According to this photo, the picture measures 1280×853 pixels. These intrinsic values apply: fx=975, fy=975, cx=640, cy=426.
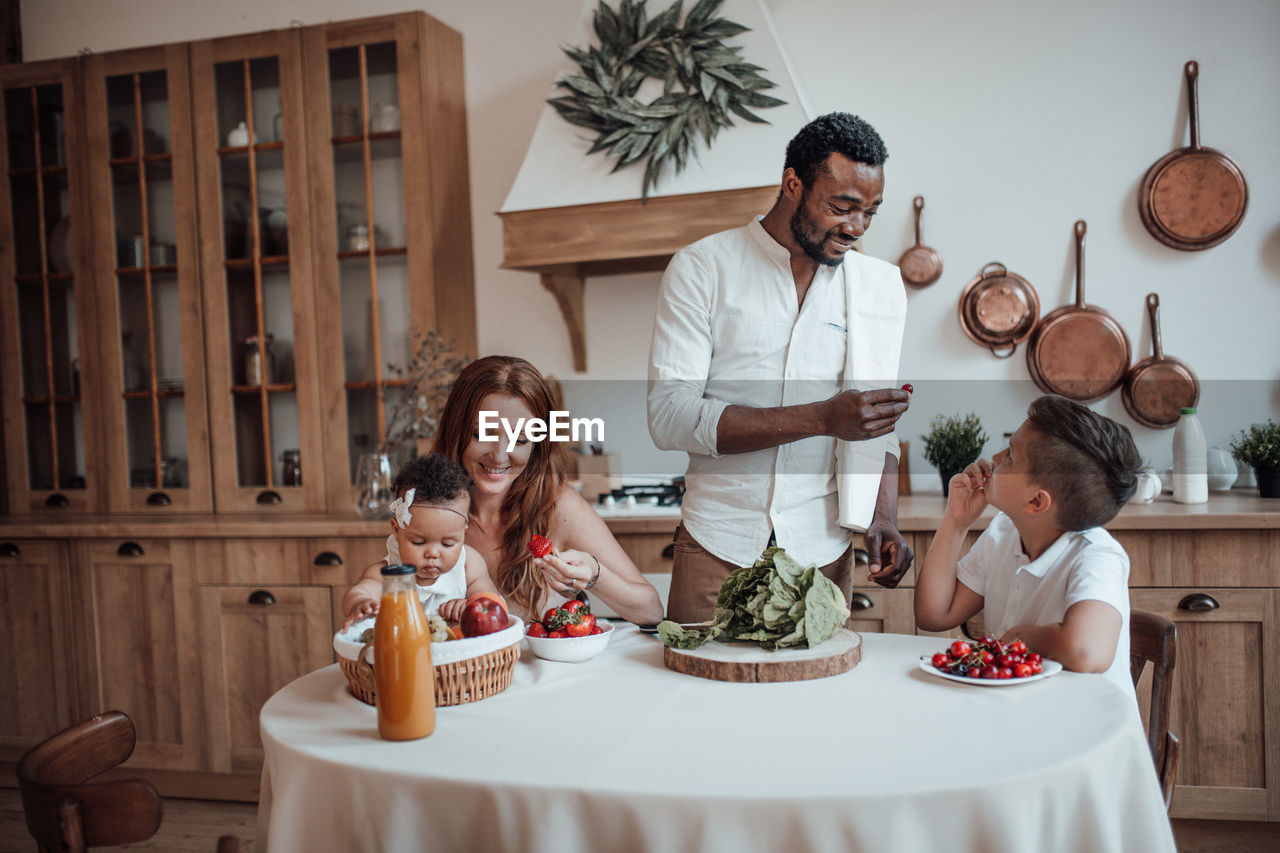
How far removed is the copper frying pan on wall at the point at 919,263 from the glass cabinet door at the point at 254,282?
184 centimetres

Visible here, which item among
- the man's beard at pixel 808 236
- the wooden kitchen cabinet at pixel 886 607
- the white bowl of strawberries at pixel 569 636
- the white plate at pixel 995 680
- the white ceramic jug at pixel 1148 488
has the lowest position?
the wooden kitchen cabinet at pixel 886 607

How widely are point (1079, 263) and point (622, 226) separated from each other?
1301 mm

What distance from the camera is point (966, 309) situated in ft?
9.39

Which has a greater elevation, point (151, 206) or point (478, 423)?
point (151, 206)

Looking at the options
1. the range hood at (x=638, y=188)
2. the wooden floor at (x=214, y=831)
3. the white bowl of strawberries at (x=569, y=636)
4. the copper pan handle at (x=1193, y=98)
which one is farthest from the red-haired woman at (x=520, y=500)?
the copper pan handle at (x=1193, y=98)

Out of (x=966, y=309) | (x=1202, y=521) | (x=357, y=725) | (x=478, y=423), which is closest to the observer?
(x=357, y=725)

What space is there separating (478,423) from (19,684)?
89.1 inches

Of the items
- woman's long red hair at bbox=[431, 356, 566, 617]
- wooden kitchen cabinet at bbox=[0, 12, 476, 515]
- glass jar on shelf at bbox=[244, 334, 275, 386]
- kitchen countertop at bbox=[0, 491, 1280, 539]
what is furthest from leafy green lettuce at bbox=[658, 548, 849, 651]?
glass jar on shelf at bbox=[244, 334, 275, 386]

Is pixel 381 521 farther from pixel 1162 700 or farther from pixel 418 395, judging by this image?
pixel 1162 700

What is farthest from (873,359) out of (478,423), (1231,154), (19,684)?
(19,684)

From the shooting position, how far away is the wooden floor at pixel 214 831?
2.34 metres

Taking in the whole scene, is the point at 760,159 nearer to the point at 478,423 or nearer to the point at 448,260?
the point at 448,260

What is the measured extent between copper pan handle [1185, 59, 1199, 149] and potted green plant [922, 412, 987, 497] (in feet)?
3.21

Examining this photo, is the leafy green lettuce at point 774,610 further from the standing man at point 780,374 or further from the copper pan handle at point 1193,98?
the copper pan handle at point 1193,98
